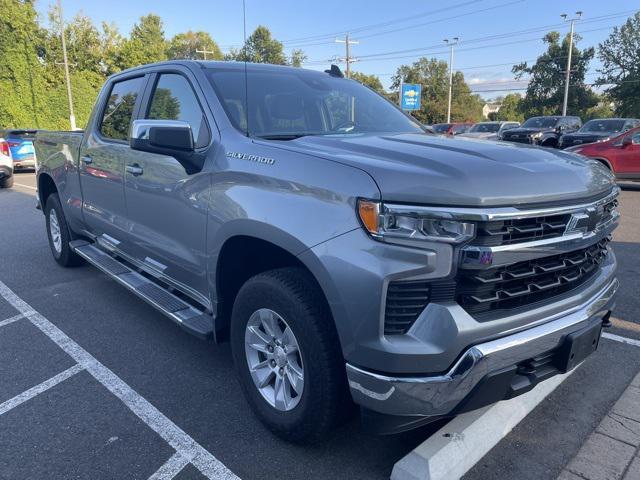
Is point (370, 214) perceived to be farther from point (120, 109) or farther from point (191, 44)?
point (191, 44)

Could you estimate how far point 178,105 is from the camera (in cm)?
341

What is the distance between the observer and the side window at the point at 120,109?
13.3ft

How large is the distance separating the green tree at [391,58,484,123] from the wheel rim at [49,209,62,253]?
71.6 meters

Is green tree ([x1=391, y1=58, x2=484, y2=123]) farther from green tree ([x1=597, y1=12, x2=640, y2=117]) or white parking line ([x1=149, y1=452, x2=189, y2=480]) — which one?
white parking line ([x1=149, y1=452, x2=189, y2=480])

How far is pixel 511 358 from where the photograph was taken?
208cm

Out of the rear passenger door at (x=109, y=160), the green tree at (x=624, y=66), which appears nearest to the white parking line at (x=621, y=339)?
the rear passenger door at (x=109, y=160)

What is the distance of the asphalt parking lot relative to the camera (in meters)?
2.49

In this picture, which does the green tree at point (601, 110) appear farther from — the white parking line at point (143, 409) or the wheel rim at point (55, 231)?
the white parking line at point (143, 409)

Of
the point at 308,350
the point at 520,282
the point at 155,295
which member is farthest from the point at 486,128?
the point at 308,350

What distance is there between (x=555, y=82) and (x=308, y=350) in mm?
59578

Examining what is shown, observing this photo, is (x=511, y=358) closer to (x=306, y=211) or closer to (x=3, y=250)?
(x=306, y=211)

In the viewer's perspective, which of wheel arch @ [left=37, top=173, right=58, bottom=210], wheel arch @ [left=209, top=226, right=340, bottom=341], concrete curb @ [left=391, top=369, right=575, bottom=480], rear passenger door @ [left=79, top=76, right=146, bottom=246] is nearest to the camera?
concrete curb @ [left=391, top=369, right=575, bottom=480]

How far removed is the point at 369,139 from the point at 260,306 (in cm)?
108

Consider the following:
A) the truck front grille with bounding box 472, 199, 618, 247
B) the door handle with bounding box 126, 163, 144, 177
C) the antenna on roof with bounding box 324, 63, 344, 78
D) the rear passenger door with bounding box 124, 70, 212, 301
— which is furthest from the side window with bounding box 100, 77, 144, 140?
the truck front grille with bounding box 472, 199, 618, 247
